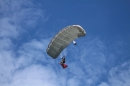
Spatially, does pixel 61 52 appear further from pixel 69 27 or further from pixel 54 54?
pixel 69 27

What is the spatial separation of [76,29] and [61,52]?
4.36 meters

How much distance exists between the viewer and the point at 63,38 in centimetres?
4291

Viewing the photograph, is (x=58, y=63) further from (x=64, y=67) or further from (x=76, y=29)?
(x=76, y=29)

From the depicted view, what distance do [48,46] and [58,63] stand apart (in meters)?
2.95

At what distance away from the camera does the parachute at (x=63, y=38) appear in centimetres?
4191

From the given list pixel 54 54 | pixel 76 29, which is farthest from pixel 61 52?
pixel 76 29

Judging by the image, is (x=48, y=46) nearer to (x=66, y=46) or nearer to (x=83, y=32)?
(x=66, y=46)

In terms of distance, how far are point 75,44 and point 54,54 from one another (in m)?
3.30

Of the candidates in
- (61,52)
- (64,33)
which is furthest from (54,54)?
(64,33)

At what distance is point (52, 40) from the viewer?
140 feet

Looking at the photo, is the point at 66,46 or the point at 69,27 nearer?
the point at 69,27

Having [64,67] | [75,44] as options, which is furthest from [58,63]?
[75,44]

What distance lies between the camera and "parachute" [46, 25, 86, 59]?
41906 mm

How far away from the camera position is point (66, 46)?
4412 centimetres
